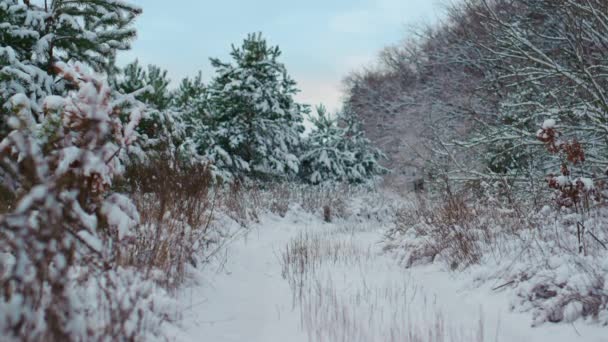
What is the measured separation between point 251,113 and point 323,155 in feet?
16.8

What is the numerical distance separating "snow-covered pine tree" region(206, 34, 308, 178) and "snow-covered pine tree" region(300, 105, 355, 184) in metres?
3.47

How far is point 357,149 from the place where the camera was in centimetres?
2098

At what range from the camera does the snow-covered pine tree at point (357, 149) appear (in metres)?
20.5

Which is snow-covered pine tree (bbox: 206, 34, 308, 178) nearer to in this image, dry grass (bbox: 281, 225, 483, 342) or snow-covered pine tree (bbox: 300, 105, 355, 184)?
snow-covered pine tree (bbox: 300, 105, 355, 184)

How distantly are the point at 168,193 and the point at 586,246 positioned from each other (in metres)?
3.71

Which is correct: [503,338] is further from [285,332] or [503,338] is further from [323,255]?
[323,255]

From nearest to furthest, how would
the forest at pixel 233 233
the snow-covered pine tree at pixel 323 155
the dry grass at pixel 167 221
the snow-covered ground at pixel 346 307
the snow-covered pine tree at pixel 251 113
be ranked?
the forest at pixel 233 233, the snow-covered ground at pixel 346 307, the dry grass at pixel 167 221, the snow-covered pine tree at pixel 251 113, the snow-covered pine tree at pixel 323 155

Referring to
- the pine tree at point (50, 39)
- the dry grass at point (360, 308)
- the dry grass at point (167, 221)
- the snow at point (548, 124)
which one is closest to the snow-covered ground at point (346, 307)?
the dry grass at point (360, 308)

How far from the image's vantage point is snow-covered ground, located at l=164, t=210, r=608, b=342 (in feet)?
8.51

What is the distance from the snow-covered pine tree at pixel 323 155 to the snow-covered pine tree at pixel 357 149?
683 millimetres

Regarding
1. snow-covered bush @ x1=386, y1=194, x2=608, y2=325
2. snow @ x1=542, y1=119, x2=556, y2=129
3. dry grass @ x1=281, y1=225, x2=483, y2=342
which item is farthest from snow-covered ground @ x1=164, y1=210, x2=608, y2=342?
snow @ x1=542, y1=119, x2=556, y2=129

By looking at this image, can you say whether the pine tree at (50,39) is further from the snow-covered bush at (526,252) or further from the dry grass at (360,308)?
the snow-covered bush at (526,252)

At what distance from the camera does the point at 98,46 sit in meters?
5.68

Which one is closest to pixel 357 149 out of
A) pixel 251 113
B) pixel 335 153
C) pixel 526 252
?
pixel 335 153
